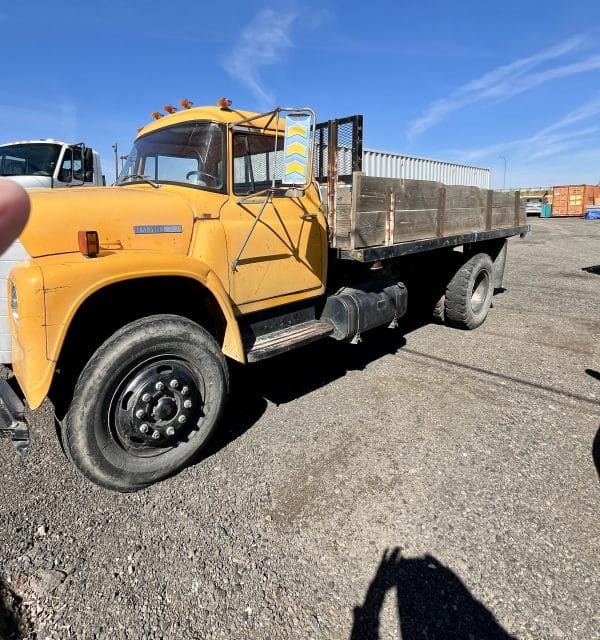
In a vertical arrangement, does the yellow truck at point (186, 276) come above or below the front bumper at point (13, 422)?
above

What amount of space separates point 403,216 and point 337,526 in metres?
3.09

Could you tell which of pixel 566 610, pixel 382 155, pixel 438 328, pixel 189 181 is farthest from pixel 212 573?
pixel 382 155

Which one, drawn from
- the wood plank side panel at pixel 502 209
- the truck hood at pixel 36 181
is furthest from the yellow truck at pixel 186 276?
the truck hood at pixel 36 181

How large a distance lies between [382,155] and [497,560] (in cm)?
1386

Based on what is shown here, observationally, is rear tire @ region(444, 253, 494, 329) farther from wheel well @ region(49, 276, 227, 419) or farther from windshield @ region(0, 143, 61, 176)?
windshield @ region(0, 143, 61, 176)

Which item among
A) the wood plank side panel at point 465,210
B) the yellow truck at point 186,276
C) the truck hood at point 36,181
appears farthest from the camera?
the truck hood at point 36,181

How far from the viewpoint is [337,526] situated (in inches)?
102

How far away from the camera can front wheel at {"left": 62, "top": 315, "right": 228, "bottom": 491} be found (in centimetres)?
260

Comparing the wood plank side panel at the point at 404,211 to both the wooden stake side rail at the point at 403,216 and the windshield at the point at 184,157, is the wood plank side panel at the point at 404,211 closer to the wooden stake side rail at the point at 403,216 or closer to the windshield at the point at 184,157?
the wooden stake side rail at the point at 403,216

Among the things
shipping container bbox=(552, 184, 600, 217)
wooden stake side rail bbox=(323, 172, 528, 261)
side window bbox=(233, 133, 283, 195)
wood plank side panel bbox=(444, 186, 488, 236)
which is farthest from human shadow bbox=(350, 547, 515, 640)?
shipping container bbox=(552, 184, 600, 217)

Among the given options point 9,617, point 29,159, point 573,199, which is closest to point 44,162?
point 29,159

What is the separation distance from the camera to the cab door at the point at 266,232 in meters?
3.37

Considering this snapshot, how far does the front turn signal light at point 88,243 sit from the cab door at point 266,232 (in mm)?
938

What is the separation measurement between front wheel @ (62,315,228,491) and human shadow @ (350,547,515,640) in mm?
1458
